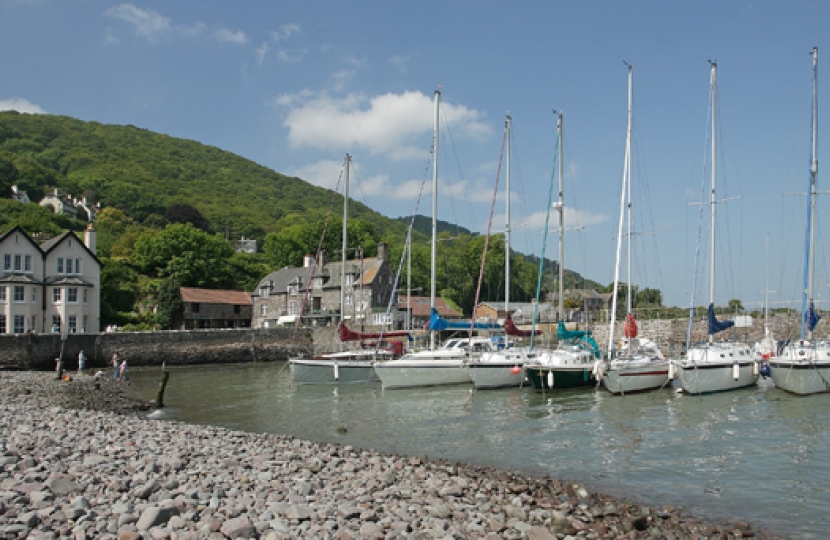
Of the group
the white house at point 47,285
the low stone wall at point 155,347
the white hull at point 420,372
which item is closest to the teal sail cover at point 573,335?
the white hull at point 420,372

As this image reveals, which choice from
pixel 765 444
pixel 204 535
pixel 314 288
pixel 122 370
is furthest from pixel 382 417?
pixel 314 288

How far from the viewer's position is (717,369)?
32.7 m

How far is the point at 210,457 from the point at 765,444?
16662 mm

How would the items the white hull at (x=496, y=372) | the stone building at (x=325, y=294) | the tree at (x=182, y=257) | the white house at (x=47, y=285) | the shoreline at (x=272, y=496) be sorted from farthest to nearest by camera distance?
1. the tree at (x=182, y=257)
2. the stone building at (x=325, y=294)
3. the white house at (x=47, y=285)
4. the white hull at (x=496, y=372)
5. the shoreline at (x=272, y=496)

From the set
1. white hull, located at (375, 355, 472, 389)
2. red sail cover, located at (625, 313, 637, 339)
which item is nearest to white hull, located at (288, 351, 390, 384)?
white hull, located at (375, 355, 472, 389)

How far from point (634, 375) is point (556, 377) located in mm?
3751

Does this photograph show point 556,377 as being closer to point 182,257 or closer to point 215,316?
point 215,316

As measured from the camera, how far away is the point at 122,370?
42.7m

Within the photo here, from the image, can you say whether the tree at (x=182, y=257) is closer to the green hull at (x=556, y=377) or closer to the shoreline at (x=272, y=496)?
the green hull at (x=556, y=377)

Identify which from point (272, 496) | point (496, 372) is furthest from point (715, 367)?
point (272, 496)

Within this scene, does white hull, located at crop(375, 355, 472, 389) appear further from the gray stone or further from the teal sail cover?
the gray stone

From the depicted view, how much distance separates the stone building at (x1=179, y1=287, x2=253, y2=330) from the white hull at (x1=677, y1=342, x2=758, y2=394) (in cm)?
5721

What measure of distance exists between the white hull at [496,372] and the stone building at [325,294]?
128 ft

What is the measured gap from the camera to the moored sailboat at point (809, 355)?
30.9 m
